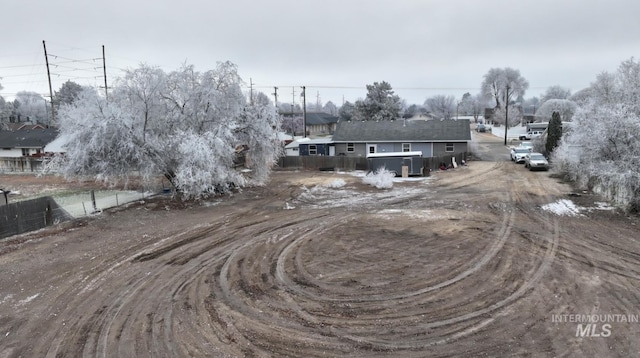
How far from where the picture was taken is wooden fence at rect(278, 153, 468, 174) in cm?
3503

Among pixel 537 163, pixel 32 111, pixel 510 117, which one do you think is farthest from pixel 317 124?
pixel 32 111

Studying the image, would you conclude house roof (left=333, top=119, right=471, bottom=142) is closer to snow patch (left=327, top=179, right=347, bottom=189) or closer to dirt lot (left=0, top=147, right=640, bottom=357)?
snow patch (left=327, top=179, right=347, bottom=189)

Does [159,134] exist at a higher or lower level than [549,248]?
higher

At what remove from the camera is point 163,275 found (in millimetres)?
11898

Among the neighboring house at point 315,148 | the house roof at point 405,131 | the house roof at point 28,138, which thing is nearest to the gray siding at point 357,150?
the house roof at point 405,131

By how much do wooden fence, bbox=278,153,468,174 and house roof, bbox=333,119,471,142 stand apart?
8.60ft

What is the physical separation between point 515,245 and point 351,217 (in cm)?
693

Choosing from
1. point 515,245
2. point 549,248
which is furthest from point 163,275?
point 549,248

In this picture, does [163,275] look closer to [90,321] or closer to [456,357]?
[90,321]

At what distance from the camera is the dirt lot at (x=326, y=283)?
8117mm

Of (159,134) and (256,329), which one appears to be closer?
(256,329)

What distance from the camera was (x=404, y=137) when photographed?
39969 mm

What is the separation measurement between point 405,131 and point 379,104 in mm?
18710

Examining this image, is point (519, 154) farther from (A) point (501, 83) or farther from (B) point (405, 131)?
(A) point (501, 83)
